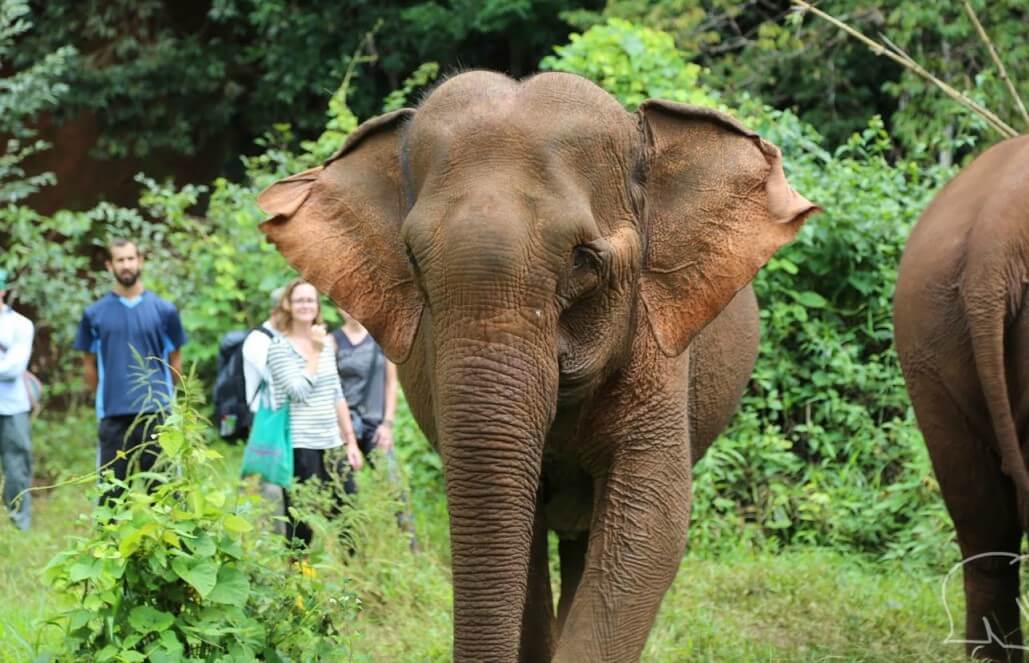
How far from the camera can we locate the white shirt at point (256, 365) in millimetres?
8055

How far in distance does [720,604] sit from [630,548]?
308 centimetres

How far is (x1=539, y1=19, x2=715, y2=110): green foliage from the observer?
10.5 metres

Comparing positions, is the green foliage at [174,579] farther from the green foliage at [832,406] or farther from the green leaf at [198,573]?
the green foliage at [832,406]

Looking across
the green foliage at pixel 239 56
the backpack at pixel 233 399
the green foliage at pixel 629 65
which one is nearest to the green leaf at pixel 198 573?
the backpack at pixel 233 399

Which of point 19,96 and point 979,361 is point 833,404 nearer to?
point 979,361

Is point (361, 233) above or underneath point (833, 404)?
above

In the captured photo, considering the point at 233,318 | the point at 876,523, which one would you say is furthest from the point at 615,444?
the point at 233,318

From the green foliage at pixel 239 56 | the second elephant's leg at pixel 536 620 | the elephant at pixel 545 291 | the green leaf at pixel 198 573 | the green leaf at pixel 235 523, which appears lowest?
the second elephant's leg at pixel 536 620

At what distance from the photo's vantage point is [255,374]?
811 centimetres

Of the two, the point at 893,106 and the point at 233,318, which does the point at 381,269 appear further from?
the point at 893,106

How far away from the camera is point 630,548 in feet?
15.2

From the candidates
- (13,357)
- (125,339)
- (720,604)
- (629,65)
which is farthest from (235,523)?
(629,65)

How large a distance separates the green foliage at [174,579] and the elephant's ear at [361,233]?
0.56 meters

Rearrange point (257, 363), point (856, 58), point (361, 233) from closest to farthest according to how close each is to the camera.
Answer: point (361, 233), point (257, 363), point (856, 58)
